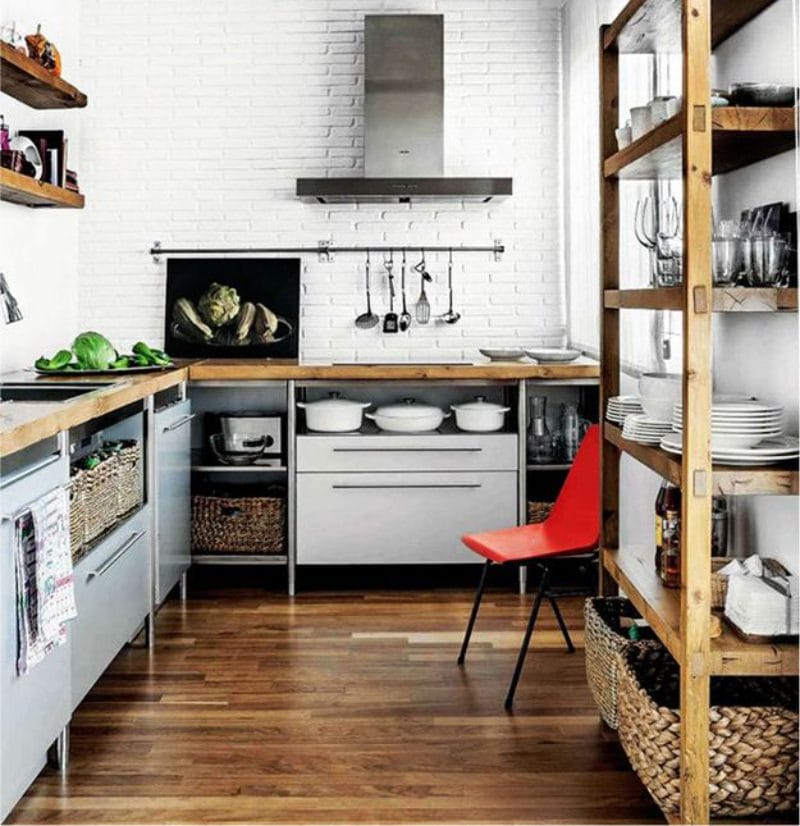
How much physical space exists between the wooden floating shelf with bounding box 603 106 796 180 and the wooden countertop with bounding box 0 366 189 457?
5.25 feet

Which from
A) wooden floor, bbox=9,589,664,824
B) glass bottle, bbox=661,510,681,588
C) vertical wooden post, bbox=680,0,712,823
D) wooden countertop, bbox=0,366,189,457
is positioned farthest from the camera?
glass bottle, bbox=661,510,681,588

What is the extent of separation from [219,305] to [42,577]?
3112mm

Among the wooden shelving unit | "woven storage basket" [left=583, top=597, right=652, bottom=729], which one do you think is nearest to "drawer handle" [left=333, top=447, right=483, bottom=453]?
"woven storage basket" [left=583, top=597, right=652, bottom=729]

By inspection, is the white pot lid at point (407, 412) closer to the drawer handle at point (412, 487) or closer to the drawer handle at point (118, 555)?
the drawer handle at point (412, 487)

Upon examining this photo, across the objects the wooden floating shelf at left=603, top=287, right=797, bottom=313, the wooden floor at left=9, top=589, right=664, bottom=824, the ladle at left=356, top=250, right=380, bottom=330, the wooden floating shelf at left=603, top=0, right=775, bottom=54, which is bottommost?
the wooden floor at left=9, top=589, right=664, bottom=824

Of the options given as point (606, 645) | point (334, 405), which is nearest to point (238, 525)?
point (334, 405)

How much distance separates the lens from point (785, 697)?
278 cm

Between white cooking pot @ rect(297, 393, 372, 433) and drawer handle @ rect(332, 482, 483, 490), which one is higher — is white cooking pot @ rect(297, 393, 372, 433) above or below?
above

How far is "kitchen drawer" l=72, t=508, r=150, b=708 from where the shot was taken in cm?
324

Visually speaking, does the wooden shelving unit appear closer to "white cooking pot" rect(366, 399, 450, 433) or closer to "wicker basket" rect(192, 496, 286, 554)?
"white cooking pot" rect(366, 399, 450, 433)

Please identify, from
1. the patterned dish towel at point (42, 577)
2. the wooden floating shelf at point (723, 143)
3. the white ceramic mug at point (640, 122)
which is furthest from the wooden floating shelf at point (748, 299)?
the patterned dish towel at point (42, 577)

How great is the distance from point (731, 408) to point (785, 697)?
71cm

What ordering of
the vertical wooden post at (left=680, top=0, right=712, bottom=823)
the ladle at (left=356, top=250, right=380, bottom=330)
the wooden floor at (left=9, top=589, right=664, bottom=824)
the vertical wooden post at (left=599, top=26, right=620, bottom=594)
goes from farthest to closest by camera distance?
1. the ladle at (left=356, top=250, right=380, bottom=330)
2. the vertical wooden post at (left=599, top=26, right=620, bottom=594)
3. the wooden floor at (left=9, top=589, right=664, bottom=824)
4. the vertical wooden post at (left=680, top=0, right=712, bottom=823)

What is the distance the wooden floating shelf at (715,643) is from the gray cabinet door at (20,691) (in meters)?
1.46
